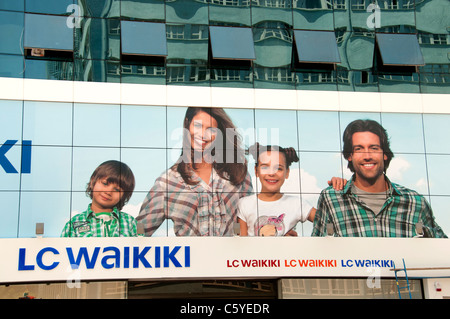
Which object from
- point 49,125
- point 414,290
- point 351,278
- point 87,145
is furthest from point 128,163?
point 414,290

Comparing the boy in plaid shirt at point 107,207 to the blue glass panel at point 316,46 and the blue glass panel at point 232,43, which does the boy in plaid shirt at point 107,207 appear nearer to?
the blue glass panel at point 232,43

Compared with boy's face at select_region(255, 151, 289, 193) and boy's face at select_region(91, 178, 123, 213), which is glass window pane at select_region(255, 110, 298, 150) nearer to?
boy's face at select_region(255, 151, 289, 193)

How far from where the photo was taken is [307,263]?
2198 cm

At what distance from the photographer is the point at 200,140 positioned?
22.8m

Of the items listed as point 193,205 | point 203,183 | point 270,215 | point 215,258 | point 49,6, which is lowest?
point 215,258

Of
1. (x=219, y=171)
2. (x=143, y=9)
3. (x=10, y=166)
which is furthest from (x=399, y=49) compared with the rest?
(x=10, y=166)

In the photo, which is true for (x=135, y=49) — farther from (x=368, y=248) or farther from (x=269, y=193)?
(x=368, y=248)

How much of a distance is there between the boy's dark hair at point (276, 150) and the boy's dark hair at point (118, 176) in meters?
4.50

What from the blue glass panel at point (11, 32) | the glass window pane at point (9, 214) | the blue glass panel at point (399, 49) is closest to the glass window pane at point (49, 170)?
the glass window pane at point (9, 214)

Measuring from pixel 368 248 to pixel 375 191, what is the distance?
7.56 feet

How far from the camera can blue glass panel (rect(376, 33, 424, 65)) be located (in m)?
24.4

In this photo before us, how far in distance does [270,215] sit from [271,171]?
1.65 metres

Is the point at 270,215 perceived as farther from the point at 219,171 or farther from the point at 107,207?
the point at 107,207

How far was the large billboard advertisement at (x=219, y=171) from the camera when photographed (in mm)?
21469
